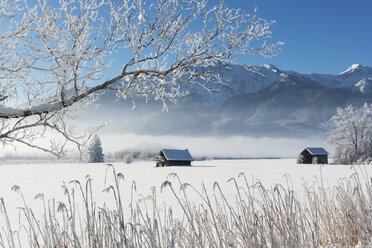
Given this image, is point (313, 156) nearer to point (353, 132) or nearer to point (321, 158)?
point (321, 158)

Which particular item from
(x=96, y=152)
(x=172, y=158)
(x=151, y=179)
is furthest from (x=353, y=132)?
(x=96, y=152)

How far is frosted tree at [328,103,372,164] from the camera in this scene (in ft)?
136

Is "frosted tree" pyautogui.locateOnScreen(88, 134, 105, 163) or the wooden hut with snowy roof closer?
the wooden hut with snowy roof

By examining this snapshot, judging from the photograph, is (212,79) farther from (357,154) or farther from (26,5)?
(357,154)

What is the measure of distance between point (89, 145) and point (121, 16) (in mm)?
3306

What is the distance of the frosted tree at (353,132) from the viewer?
41312mm

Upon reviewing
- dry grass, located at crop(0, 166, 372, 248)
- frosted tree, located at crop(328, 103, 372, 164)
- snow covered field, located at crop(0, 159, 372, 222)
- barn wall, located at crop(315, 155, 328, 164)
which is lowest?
snow covered field, located at crop(0, 159, 372, 222)

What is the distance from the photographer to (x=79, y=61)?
4754 millimetres

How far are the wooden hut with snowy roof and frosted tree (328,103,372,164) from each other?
893 inches

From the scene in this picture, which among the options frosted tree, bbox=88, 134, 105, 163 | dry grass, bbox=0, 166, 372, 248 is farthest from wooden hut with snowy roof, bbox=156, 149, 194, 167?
dry grass, bbox=0, 166, 372, 248

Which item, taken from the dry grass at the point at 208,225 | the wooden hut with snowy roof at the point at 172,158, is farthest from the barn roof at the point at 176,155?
the dry grass at the point at 208,225

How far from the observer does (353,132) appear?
4225 centimetres

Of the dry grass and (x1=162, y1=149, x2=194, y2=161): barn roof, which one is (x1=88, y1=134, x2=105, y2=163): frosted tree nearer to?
(x1=162, y1=149, x2=194, y2=161): barn roof

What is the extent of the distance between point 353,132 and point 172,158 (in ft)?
88.3
